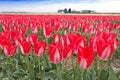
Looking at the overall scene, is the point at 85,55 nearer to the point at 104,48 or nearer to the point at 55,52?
the point at 104,48

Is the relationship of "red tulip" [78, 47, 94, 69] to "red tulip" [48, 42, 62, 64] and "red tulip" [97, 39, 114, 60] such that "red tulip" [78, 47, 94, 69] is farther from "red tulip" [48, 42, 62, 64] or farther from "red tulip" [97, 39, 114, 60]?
"red tulip" [48, 42, 62, 64]

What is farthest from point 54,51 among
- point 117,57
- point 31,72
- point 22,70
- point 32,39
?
point 117,57

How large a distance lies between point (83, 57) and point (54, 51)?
359mm

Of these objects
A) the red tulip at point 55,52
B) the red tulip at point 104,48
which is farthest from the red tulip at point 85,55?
the red tulip at point 55,52

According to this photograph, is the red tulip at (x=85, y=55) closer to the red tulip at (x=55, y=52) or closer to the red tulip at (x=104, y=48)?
the red tulip at (x=104, y=48)

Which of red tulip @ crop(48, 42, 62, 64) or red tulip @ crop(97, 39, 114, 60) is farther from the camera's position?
red tulip @ crop(48, 42, 62, 64)

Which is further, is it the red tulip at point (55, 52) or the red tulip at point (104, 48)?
the red tulip at point (55, 52)

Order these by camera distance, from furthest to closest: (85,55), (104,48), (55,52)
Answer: (55,52) < (104,48) < (85,55)

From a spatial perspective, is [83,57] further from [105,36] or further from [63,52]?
[105,36]

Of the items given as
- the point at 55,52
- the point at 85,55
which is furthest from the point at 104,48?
the point at 55,52

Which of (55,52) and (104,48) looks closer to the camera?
(104,48)

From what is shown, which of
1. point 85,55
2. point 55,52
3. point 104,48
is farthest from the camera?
point 55,52

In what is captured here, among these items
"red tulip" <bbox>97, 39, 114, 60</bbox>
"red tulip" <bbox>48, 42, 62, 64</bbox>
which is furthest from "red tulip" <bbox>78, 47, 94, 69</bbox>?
"red tulip" <bbox>48, 42, 62, 64</bbox>

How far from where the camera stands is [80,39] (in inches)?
105
